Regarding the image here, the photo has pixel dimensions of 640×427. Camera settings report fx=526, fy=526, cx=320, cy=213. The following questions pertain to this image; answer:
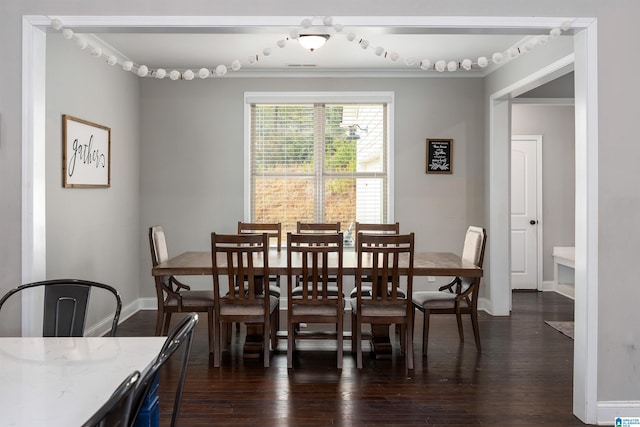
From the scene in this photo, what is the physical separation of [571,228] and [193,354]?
206 inches

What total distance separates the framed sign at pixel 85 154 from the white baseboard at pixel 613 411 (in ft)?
12.8

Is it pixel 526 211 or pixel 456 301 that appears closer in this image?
pixel 456 301

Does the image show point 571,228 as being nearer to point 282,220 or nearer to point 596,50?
point 282,220

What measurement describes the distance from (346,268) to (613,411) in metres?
1.80

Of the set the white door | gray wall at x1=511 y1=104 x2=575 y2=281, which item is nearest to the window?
the white door

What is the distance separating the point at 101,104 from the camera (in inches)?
186

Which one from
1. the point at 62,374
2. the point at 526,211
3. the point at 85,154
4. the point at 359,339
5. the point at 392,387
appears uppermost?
the point at 85,154

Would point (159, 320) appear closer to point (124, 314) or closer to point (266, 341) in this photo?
point (266, 341)

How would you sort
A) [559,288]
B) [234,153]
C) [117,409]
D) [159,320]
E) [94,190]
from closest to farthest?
1. [117,409]
2. [159,320]
3. [94,190]
4. [234,153]
5. [559,288]

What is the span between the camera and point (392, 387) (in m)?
3.41

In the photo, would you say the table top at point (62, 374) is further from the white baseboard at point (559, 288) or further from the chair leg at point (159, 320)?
the white baseboard at point (559, 288)

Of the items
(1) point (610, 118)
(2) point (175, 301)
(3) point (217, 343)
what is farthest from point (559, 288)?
(2) point (175, 301)

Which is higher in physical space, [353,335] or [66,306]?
[66,306]

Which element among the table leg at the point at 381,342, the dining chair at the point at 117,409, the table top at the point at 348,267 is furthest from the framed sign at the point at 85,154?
the dining chair at the point at 117,409
